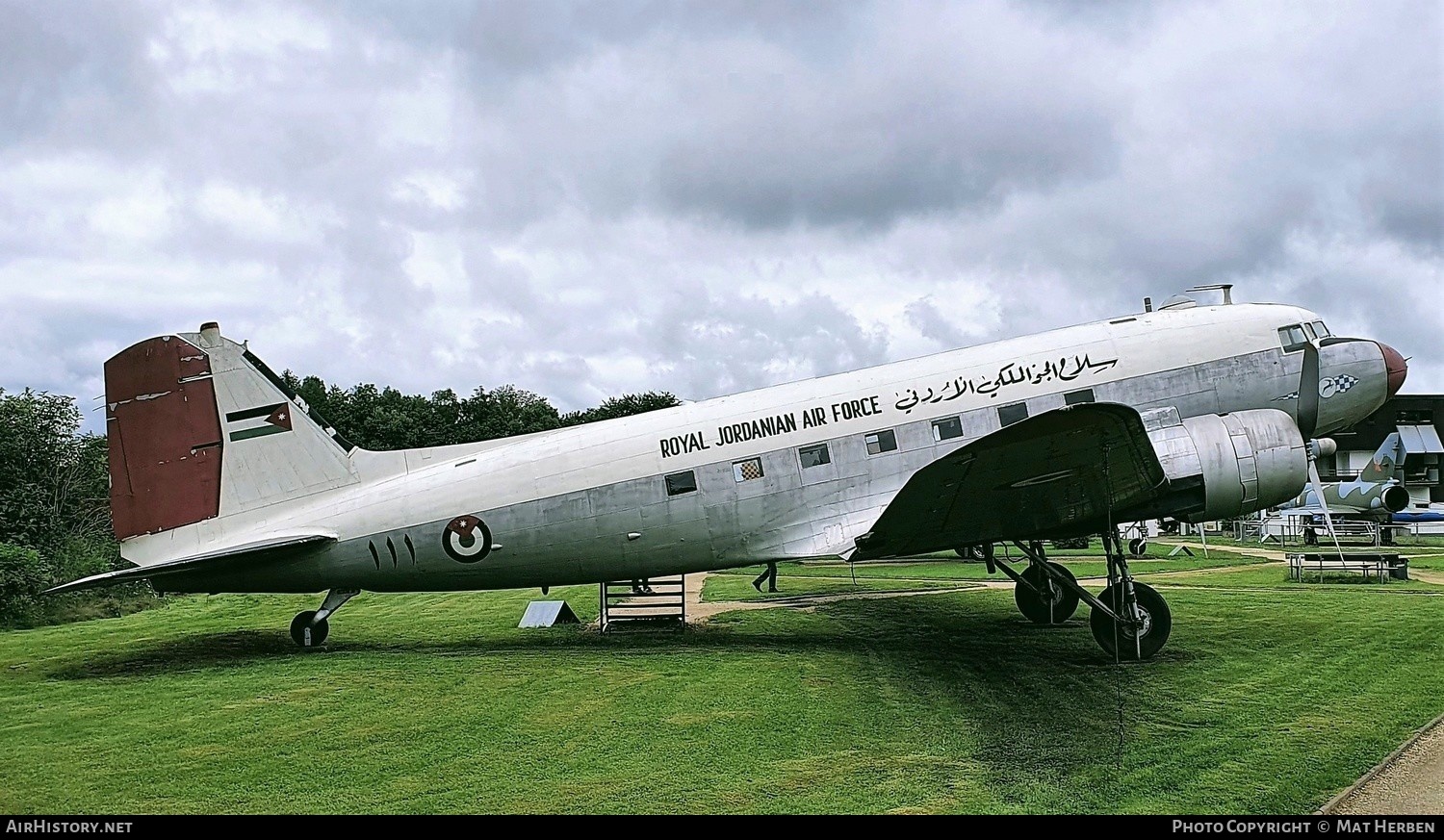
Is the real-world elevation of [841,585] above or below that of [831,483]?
below

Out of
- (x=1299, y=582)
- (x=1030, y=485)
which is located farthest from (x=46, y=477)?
(x=1299, y=582)

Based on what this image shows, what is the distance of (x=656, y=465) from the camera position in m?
10.8

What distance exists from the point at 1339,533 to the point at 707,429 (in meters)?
30.6

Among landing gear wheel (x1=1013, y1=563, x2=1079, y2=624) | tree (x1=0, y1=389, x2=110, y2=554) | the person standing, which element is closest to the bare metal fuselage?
landing gear wheel (x1=1013, y1=563, x2=1079, y2=624)

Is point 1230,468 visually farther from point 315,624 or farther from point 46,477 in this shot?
point 46,477

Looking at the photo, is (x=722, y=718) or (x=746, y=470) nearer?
(x=722, y=718)

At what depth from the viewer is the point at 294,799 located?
5.52 meters

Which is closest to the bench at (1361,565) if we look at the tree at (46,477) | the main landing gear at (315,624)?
the main landing gear at (315,624)

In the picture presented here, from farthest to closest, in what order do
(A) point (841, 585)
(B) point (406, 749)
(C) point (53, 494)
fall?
(C) point (53, 494) → (A) point (841, 585) → (B) point (406, 749)

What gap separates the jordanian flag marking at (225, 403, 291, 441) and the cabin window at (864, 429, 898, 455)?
707cm

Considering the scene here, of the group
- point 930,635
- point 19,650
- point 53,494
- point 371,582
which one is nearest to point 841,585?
point 930,635

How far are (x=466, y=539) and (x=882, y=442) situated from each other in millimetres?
5004

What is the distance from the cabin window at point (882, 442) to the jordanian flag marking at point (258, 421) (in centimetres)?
707
